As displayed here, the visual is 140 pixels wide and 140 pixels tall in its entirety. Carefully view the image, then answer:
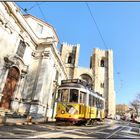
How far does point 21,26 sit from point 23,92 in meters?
6.70

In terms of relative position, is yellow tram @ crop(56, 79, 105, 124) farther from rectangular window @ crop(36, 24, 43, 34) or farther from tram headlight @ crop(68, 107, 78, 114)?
rectangular window @ crop(36, 24, 43, 34)

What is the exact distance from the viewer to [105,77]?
56.6 metres

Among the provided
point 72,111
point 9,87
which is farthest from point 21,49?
point 72,111

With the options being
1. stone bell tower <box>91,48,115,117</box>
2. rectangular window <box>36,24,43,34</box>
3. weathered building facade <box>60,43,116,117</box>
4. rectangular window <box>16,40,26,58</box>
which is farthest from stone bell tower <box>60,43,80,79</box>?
rectangular window <box>16,40,26,58</box>

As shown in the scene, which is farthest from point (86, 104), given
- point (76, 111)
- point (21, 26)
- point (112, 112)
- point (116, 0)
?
point (112, 112)

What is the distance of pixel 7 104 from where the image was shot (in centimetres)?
1617

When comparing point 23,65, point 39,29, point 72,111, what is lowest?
point 72,111

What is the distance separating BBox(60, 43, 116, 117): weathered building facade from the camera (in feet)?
174

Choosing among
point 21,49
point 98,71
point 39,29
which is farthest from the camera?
point 98,71

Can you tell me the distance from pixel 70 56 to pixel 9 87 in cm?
4386

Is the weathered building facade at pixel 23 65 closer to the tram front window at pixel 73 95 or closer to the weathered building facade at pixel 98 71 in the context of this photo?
the tram front window at pixel 73 95

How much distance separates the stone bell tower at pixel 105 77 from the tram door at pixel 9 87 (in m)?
37.9

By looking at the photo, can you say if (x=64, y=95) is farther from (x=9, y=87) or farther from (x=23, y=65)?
(x=23, y=65)

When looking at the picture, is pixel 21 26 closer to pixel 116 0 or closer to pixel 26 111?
pixel 26 111
